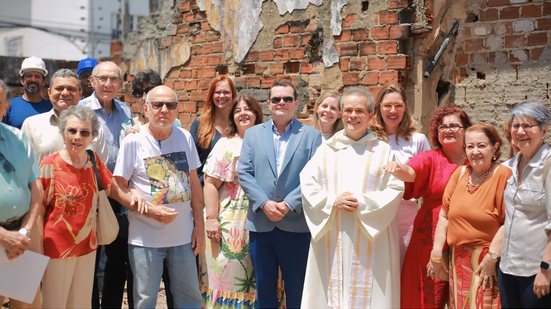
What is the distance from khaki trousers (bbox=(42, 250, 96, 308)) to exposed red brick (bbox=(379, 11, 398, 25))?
3062 millimetres

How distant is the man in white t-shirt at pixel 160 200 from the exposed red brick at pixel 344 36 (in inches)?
80.7

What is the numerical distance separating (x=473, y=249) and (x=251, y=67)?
3.36 m

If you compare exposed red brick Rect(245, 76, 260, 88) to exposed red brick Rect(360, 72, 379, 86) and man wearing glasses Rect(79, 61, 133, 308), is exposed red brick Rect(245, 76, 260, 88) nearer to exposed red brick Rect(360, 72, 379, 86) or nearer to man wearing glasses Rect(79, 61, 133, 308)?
exposed red brick Rect(360, 72, 379, 86)

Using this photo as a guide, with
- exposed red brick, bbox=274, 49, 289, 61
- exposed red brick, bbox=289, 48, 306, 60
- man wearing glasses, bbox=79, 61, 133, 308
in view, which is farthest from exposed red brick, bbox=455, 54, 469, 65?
man wearing glasses, bbox=79, 61, 133, 308

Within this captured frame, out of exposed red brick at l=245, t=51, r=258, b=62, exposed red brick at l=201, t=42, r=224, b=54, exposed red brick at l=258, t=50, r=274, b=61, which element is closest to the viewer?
exposed red brick at l=258, t=50, r=274, b=61

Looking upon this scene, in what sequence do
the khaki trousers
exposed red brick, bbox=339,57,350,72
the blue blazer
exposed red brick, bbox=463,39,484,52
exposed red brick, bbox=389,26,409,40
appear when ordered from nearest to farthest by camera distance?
the khaki trousers
the blue blazer
exposed red brick, bbox=463,39,484,52
exposed red brick, bbox=389,26,409,40
exposed red brick, bbox=339,57,350,72

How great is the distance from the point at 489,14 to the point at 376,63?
984 mm

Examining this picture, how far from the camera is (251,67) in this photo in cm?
682

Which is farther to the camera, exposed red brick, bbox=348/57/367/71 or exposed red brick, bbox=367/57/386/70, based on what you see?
exposed red brick, bbox=348/57/367/71

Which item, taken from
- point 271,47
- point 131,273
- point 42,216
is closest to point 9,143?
point 42,216

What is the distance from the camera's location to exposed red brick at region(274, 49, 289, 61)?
655 cm

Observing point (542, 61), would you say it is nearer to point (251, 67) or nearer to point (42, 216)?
point (251, 67)

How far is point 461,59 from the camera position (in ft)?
19.1

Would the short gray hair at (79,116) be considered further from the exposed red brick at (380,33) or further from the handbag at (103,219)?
the exposed red brick at (380,33)
